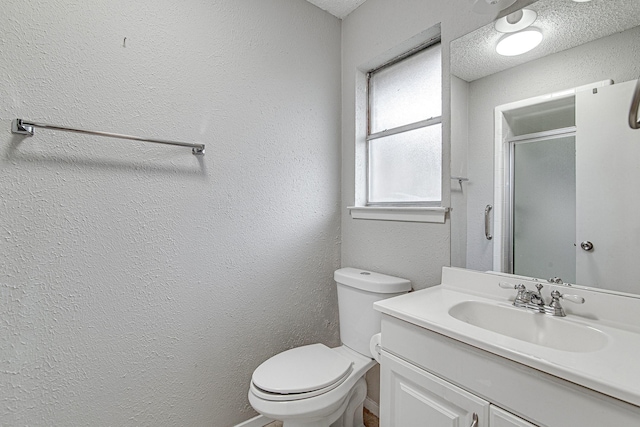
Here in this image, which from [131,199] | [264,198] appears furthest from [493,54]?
[131,199]

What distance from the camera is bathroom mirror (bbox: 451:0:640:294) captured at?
92 cm

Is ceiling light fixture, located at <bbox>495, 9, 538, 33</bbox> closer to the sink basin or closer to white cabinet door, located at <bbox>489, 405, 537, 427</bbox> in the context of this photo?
the sink basin

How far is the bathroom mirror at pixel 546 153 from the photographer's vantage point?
36.3 inches

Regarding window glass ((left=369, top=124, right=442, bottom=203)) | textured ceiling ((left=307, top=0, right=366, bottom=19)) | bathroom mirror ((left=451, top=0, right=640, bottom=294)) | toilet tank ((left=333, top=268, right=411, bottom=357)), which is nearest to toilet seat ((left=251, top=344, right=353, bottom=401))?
toilet tank ((left=333, top=268, right=411, bottom=357))

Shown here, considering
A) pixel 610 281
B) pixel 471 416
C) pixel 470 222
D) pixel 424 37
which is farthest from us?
pixel 424 37

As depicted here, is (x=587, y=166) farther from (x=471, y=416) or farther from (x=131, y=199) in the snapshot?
(x=131, y=199)

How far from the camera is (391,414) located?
3.38ft

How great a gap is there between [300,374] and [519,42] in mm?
1558

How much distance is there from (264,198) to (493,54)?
3.94 ft

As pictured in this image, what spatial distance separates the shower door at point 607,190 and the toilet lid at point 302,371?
0.96 meters

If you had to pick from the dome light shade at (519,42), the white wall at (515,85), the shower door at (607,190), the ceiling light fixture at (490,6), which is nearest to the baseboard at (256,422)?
the white wall at (515,85)

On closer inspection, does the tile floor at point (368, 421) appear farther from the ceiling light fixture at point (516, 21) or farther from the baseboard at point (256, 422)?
the ceiling light fixture at point (516, 21)

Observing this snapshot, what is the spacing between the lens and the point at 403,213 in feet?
4.94

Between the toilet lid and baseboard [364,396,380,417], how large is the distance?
19.2 inches
